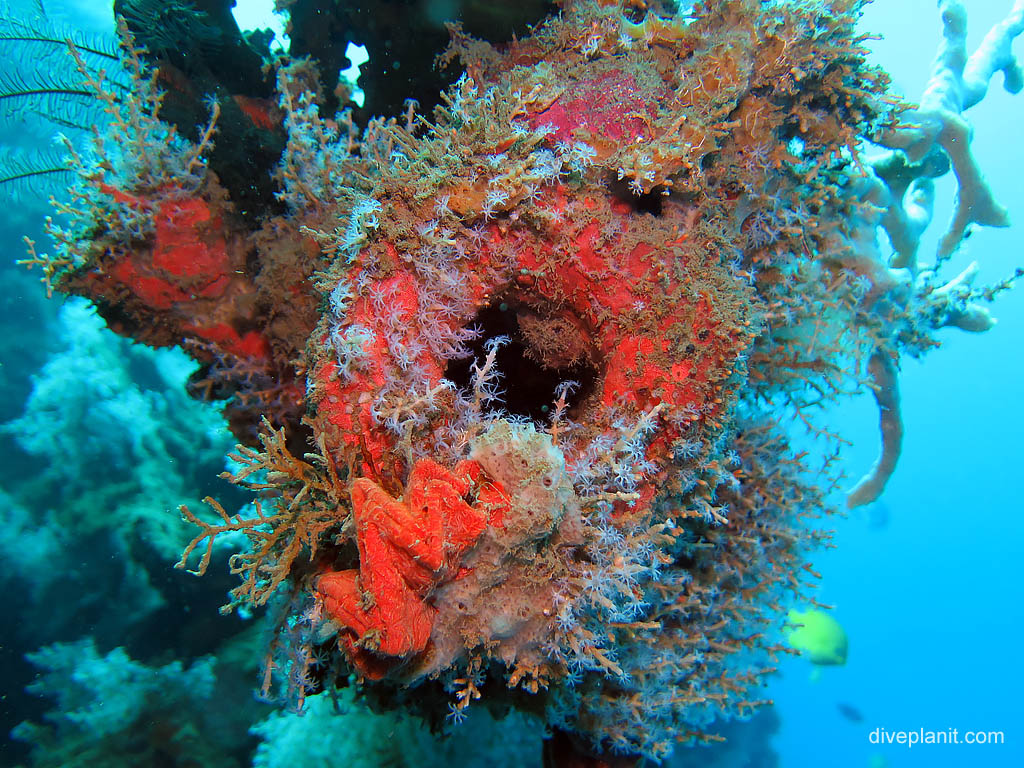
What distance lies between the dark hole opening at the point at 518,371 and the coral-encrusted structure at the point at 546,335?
3cm

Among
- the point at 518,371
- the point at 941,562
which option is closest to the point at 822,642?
the point at 518,371

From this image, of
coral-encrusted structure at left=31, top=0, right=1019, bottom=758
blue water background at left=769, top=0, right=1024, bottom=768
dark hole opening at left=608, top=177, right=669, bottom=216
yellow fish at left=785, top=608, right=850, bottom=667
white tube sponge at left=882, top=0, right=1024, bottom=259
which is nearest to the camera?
coral-encrusted structure at left=31, top=0, right=1019, bottom=758

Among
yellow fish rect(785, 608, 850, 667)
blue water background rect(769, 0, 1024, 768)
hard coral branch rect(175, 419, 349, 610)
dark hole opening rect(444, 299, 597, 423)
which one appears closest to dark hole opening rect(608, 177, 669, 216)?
dark hole opening rect(444, 299, 597, 423)

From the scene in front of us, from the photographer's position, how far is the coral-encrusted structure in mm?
2320

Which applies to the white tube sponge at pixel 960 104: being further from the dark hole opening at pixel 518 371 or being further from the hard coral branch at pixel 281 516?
the hard coral branch at pixel 281 516

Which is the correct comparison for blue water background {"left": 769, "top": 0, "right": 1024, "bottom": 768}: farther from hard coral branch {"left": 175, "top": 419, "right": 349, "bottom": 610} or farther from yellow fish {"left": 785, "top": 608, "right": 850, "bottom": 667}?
hard coral branch {"left": 175, "top": 419, "right": 349, "bottom": 610}

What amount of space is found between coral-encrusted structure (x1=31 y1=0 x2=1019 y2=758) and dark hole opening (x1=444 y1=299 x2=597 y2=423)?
0.03 m

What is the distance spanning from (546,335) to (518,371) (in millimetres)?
593

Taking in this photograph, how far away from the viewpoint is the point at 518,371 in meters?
3.97

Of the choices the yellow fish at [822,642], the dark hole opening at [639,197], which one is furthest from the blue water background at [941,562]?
the dark hole opening at [639,197]

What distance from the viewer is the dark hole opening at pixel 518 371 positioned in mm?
3473

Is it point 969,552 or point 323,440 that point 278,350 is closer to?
point 323,440

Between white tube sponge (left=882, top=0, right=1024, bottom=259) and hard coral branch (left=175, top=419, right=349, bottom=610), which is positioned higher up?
white tube sponge (left=882, top=0, right=1024, bottom=259)

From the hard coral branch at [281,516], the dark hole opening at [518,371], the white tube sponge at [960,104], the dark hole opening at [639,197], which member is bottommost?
the hard coral branch at [281,516]
